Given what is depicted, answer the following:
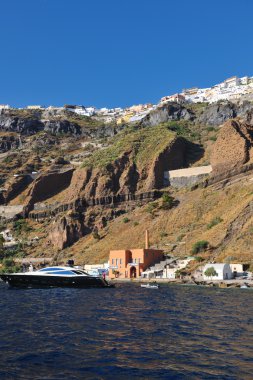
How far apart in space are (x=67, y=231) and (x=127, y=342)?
90.1m

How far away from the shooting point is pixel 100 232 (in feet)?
Answer: 361

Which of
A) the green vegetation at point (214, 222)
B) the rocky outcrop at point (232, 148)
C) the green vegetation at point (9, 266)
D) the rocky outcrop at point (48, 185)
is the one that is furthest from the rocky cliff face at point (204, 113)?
the green vegetation at point (9, 266)

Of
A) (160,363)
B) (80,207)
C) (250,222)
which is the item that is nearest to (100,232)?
(80,207)

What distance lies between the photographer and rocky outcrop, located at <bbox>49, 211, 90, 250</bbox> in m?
111

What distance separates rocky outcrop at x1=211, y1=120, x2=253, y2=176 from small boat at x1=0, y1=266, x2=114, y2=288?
52454 millimetres

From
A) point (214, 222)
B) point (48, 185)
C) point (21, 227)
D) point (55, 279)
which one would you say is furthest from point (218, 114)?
point (55, 279)

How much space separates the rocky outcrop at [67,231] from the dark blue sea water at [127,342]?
73229 millimetres

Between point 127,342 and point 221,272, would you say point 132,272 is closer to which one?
point 221,272

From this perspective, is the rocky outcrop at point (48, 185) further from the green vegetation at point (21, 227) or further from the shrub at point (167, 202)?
the shrub at point (167, 202)

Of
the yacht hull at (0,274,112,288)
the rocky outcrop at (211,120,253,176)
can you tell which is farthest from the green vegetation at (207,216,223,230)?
the yacht hull at (0,274,112,288)

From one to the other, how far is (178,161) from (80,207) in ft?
97.3

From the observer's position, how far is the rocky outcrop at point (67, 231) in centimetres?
11131

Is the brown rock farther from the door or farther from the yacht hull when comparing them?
the yacht hull

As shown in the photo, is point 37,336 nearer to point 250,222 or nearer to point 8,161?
point 250,222
